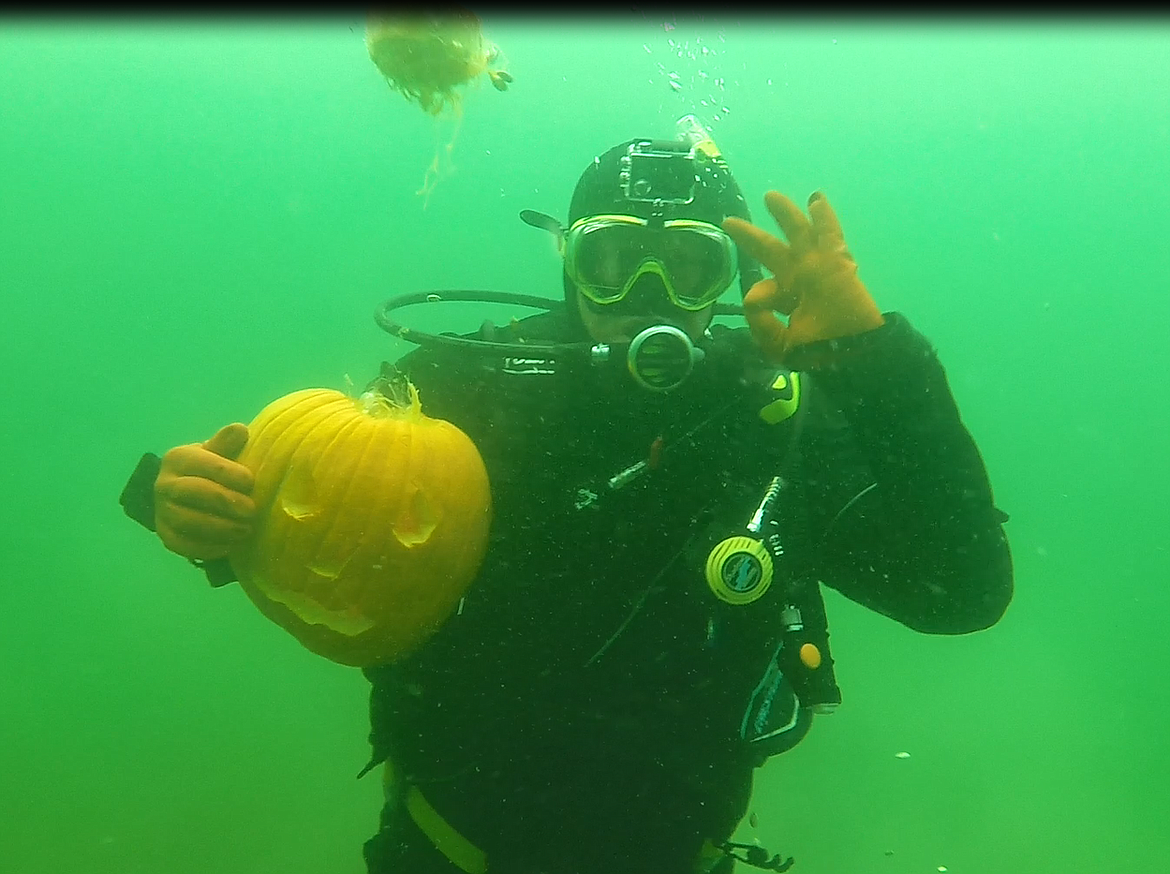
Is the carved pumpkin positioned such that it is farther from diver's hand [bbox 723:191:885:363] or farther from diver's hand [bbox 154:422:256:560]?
diver's hand [bbox 723:191:885:363]

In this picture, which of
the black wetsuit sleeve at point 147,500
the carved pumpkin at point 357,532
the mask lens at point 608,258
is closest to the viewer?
the carved pumpkin at point 357,532

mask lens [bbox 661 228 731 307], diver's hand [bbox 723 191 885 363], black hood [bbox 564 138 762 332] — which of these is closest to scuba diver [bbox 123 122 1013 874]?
diver's hand [bbox 723 191 885 363]

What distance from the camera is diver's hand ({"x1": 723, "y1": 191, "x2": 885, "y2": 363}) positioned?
1.70 m

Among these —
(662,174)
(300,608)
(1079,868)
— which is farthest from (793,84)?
(300,608)

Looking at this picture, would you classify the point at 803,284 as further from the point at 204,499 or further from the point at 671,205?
the point at 204,499

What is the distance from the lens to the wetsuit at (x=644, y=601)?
1.86m

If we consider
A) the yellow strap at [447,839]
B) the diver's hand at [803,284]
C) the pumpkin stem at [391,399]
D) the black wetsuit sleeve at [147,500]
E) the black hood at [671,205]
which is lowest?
the yellow strap at [447,839]

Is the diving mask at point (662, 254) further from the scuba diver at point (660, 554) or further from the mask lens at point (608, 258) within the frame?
the scuba diver at point (660, 554)

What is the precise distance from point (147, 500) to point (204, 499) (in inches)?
14.4

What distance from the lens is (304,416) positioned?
1.89 meters

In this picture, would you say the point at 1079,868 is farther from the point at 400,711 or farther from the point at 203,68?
the point at 203,68

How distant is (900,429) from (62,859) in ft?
23.9

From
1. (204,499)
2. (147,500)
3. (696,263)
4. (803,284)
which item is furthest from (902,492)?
(147,500)

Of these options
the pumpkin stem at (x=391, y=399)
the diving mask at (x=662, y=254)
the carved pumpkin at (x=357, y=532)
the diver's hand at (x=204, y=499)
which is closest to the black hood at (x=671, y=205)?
the diving mask at (x=662, y=254)
